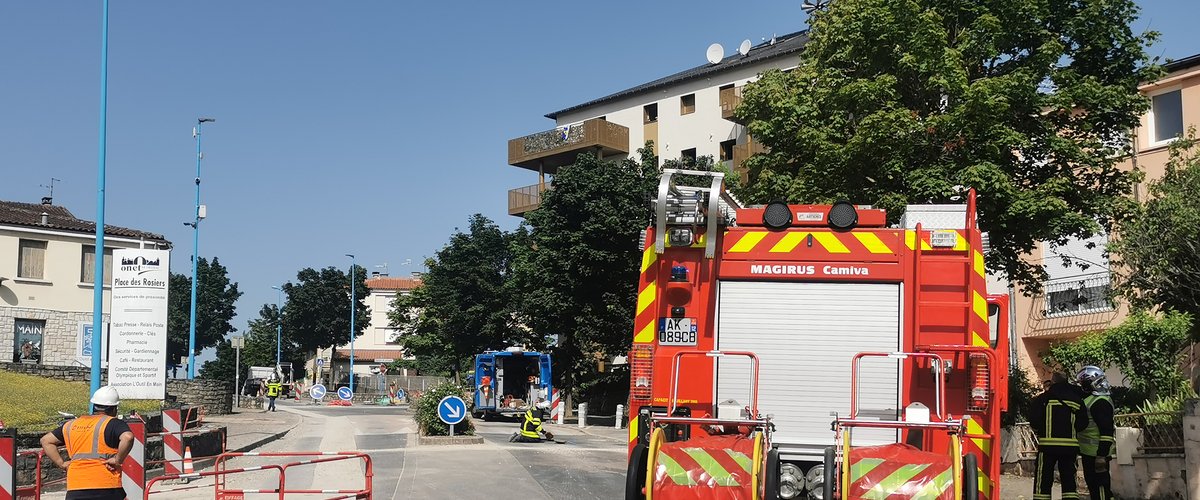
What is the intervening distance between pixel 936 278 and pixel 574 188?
32.4m

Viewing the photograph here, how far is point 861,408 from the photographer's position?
8562 mm

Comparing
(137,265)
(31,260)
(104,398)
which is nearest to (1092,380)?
(104,398)

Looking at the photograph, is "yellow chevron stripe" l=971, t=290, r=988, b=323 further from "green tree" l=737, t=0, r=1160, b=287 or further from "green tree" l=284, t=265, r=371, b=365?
"green tree" l=284, t=265, r=371, b=365

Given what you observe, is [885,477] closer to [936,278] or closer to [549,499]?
[936,278]

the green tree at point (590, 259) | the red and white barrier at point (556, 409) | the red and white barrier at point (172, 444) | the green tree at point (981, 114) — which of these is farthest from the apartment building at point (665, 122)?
the red and white barrier at point (172, 444)

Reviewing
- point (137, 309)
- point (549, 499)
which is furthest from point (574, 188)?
point (549, 499)

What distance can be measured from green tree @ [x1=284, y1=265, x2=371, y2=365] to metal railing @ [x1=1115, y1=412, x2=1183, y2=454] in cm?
8779

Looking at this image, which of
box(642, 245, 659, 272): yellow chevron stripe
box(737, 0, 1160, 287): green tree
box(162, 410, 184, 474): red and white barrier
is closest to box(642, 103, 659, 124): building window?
box(737, 0, 1160, 287): green tree

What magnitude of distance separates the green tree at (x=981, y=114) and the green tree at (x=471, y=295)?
3550 centimetres

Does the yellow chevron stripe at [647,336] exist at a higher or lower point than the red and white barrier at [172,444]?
higher

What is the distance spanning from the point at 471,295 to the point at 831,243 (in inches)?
2009

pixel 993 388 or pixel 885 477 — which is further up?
pixel 993 388

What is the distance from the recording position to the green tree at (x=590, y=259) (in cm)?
3912

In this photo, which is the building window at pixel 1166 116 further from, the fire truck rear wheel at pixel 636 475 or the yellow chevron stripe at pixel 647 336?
the fire truck rear wheel at pixel 636 475
